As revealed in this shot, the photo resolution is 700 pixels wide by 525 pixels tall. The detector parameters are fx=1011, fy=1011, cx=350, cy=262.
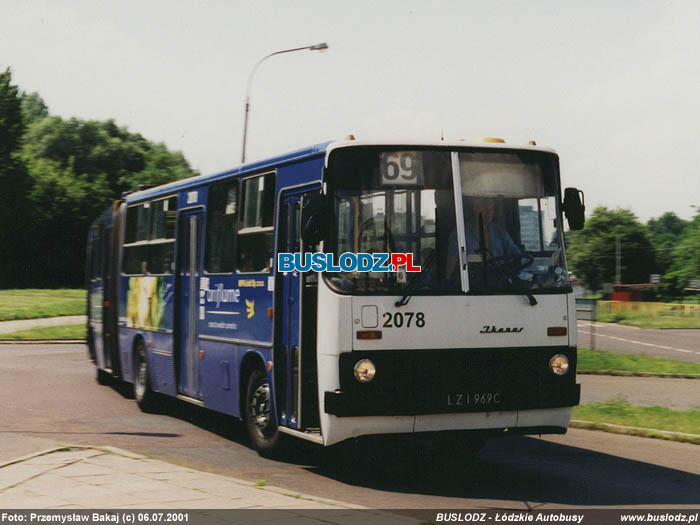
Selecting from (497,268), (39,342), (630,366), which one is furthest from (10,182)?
(497,268)

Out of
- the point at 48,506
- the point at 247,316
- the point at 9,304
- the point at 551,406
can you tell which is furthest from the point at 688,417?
the point at 9,304

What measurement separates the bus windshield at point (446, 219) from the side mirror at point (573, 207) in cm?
12

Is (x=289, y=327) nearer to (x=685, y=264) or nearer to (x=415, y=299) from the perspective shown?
(x=415, y=299)

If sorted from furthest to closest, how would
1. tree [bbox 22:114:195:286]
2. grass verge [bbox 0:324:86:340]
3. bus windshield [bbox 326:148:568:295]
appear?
tree [bbox 22:114:195:286]
grass verge [bbox 0:324:86:340]
bus windshield [bbox 326:148:568:295]

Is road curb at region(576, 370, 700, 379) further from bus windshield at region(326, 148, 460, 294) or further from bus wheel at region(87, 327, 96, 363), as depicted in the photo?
bus windshield at region(326, 148, 460, 294)

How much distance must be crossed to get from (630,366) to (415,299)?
1670cm

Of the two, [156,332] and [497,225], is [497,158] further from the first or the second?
[156,332]

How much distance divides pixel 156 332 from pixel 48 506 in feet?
23.6

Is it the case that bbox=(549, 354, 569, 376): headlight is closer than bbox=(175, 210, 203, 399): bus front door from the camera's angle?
Yes

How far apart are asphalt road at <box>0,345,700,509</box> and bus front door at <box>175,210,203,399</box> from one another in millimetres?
677

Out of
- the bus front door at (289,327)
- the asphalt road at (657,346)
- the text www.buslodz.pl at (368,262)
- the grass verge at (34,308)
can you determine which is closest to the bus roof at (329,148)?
the bus front door at (289,327)

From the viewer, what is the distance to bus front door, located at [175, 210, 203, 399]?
12.9 m

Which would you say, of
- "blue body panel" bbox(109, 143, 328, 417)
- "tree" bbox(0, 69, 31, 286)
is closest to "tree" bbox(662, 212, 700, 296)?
"tree" bbox(0, 69, 31, 286)

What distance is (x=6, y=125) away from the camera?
7375 cm
